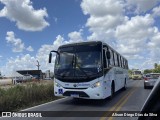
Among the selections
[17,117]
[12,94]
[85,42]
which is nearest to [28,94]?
[12,94]

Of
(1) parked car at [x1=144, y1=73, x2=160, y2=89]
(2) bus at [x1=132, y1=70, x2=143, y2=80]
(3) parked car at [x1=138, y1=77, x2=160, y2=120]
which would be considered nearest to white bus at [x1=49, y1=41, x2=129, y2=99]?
(3) parked car at [x1=138, y1=77, x2=160, y2=120]

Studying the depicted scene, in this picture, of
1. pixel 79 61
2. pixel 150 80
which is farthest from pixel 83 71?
pixel 150 80

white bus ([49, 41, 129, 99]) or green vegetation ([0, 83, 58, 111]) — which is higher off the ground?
white bus ([49, 41, 129, 99])

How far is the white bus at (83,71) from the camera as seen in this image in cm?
1421

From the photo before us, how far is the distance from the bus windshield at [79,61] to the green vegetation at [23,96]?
2.23 meters

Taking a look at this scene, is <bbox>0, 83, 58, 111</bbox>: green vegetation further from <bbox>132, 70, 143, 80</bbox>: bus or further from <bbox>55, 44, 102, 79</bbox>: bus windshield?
<bbox>132, 70, 143, 80</bbox>: bus

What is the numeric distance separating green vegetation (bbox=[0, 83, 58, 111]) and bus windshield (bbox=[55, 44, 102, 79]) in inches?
88.0

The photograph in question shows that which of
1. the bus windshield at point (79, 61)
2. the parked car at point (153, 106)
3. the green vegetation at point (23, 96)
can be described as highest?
the bus windshield at point (79, 61)

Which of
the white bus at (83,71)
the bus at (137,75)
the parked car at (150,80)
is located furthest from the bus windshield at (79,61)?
the bus at (137,75)

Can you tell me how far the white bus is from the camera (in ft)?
46.6

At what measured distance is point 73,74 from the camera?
14.6 metres

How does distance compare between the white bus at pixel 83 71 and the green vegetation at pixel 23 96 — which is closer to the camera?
the green vegetation at pixel 23 96

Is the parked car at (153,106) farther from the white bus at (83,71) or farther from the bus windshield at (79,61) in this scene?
the bus windshield at (79,61)

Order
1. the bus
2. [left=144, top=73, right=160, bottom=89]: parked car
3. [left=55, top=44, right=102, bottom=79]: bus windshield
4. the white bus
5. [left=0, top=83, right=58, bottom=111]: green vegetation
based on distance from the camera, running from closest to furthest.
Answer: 1. [left=0, top=83, right=58, bottom=111]: green vegetation
2. the white bus
3. [left=55, top=44, right=102, bottom=79]: bus windshield
4. [left=144, top=73, right=160, bottom=89]: parked car
5. the bus
